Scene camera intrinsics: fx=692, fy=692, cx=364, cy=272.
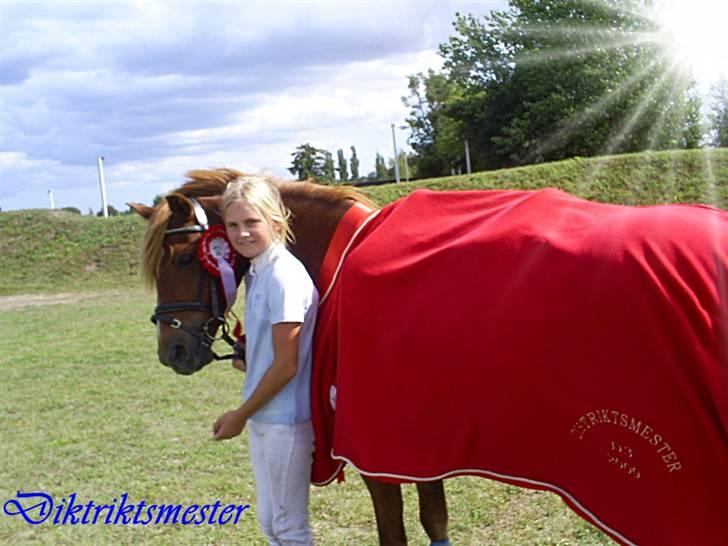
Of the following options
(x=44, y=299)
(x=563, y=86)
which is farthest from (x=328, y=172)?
(x=563, y=86)

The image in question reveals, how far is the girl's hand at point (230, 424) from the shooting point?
268cm

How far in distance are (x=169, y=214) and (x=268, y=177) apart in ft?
1.71

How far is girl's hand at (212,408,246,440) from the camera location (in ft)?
8.78

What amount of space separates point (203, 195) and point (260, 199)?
64 centimetres

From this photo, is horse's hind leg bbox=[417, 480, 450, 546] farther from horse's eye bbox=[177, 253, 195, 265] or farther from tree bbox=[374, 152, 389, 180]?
tree bbox=[374, 152, 389, 180]

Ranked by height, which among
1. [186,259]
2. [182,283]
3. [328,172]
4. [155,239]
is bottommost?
[182,283]

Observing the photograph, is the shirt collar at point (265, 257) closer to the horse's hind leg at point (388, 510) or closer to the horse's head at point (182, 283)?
the horse's head at point (182, 283)

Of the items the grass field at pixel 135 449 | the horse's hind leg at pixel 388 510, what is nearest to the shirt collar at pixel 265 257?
the horse's hind leg at pixel 388 510

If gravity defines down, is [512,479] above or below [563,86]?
below

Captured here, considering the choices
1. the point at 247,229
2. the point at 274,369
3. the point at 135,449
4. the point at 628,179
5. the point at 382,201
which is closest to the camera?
the point at 274,369

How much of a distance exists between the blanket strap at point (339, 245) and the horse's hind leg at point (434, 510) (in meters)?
1.11

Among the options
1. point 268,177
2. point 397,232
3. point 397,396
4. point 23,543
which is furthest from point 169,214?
point 23,543

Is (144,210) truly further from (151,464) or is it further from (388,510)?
(151,464)

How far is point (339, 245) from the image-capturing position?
302 cm
